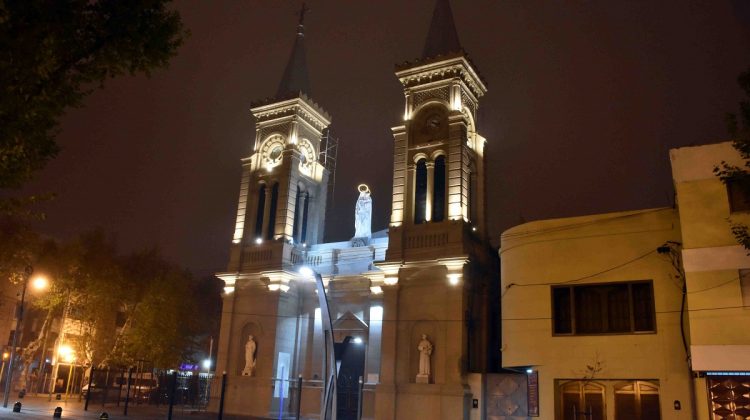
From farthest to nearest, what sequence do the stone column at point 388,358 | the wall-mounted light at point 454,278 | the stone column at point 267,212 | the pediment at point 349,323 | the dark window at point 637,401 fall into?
the stone column at point 267,212 → the pediment at point 349,323 → the wall-mounted light at point 454,278 → the stone column at point 388,358 → the dark window at point 637,401

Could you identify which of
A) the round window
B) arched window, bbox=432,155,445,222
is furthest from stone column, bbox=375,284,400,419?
the round window

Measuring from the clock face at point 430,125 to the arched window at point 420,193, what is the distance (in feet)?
4.35

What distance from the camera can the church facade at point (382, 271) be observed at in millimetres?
29859

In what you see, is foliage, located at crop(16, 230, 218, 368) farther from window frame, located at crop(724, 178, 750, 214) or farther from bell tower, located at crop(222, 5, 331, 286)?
window frame, located at crop(724, 178, 750, 214)

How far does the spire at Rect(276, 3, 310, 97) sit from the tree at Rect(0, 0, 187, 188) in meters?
27.1

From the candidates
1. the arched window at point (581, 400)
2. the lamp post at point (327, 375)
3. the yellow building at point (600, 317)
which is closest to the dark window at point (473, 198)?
the yellow building at point (600, 317)

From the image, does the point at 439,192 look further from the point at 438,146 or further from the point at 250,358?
the point at 250,358

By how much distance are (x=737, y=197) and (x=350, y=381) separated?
820 inches

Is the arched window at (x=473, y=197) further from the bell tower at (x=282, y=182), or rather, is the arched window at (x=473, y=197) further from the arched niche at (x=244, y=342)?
the arched niche at (x=244, y=342)

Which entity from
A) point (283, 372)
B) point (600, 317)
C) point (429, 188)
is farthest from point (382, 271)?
point (600, 317)

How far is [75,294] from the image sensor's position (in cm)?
4138

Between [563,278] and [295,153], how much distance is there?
20.3 m

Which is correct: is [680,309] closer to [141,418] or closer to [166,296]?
[141,418]

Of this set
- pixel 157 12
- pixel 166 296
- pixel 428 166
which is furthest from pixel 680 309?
pixel 166 296
